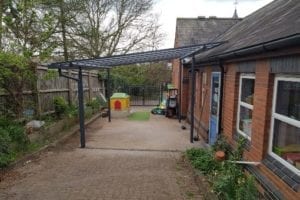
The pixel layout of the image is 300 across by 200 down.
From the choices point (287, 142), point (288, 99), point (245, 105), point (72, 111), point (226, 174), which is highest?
point (288, 99)

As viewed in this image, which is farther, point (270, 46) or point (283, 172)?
point (270, 46)

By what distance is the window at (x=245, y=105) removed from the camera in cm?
570

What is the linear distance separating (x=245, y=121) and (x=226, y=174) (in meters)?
1.60

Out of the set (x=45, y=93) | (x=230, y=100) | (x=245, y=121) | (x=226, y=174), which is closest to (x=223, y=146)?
(x=245, y=121)

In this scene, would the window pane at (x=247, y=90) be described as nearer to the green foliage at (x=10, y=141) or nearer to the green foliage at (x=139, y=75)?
the green foliage at (x=10, y=141)

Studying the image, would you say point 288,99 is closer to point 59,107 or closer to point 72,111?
point 59,107

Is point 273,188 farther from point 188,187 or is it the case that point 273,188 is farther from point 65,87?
point 65,87

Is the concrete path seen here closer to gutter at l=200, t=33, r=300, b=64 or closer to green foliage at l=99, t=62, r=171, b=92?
gutter at l=200, t=33, r=300, b=64

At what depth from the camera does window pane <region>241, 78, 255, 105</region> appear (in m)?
5.69

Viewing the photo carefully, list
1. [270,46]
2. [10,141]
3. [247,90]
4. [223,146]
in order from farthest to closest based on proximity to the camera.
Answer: [10,141] < [223,146] < [247,90] < [270,46]

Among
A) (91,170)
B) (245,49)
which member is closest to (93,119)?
(91,170)

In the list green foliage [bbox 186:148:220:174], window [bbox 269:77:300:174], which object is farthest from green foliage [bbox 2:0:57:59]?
window [bbox 269:77:300:174]

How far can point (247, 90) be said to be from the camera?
19.5ft

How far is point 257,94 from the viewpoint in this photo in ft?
16.2
